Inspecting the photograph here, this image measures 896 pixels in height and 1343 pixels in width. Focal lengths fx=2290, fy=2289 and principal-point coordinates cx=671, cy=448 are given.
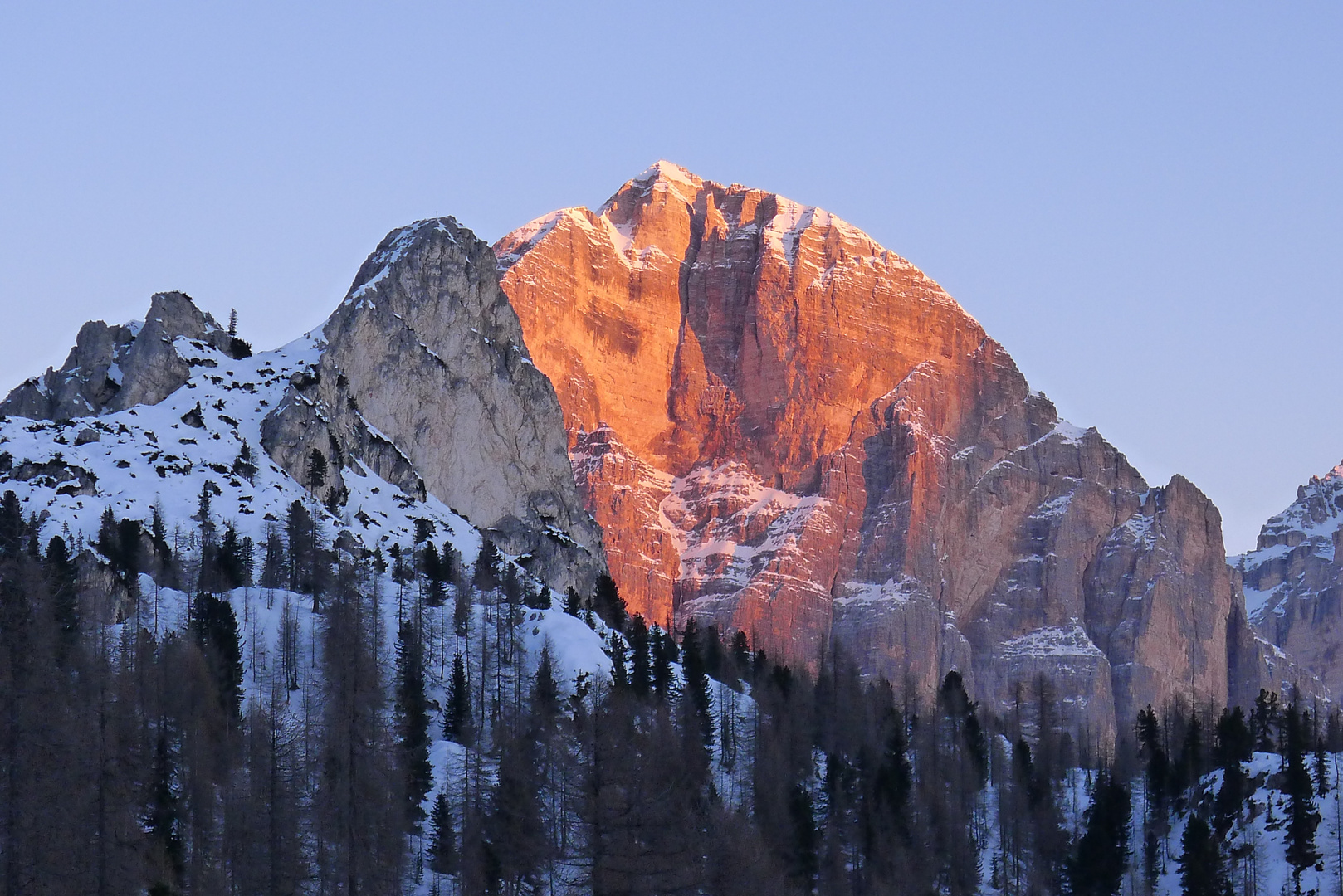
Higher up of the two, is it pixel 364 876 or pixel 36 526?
pixel 36 526

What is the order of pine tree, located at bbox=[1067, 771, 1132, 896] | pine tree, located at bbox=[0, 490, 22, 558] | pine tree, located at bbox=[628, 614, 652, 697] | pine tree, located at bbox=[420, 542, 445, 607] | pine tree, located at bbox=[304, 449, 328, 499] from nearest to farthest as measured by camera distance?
pine tree, located at bbox=[1067, 771, 1132, 896] → pine tree, located at bbox=[0, 490, 22, 558] → pine tree, located at bbox=[628, 614, 652, 697] → pine tree, located at bbox=[420, 542, 445, 607] → pine tree, located at bbox=[304, 449, 328, 499]

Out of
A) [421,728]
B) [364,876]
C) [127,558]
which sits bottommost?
[364,876]

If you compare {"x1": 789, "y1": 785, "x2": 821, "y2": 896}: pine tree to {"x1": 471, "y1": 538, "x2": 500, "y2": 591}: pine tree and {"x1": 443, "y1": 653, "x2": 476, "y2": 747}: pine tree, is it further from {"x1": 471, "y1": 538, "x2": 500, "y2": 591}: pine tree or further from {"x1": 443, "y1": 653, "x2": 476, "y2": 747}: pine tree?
A: {"x1": 471, "y1": 538, "x2": 500, "y2": 591}: pine tree

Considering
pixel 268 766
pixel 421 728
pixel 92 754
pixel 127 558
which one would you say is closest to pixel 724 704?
pixel 421 728

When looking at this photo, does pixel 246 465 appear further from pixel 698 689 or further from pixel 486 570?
pixel 698 689

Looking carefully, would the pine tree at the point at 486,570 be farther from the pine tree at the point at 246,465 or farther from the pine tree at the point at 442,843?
the pine tree at the point at 442,843

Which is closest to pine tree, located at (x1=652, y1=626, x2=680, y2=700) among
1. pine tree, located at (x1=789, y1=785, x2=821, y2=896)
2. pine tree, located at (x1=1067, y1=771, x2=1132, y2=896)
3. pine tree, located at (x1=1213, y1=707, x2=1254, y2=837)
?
pine tree, located at (x1=789, y1=785, x2=821, y2=896)

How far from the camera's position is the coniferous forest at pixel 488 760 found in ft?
308

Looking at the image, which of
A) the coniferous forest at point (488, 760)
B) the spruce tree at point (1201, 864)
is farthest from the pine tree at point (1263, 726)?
the spruce tree at point (1201, 864)

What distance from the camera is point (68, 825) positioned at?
91688mm

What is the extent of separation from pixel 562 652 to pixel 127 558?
3187 cm

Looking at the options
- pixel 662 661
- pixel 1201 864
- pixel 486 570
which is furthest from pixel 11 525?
pixel 1201 864

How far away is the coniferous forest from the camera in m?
93.9

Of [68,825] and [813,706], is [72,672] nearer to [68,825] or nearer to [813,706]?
[68,825]
